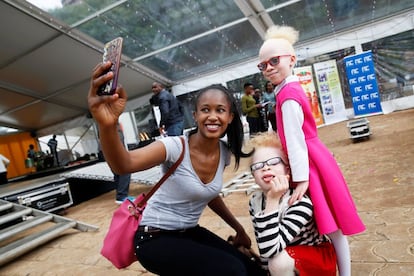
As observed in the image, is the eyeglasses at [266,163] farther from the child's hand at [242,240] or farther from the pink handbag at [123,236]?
the child's hand at [242,240]

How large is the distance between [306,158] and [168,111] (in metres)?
4.11

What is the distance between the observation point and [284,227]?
125cm

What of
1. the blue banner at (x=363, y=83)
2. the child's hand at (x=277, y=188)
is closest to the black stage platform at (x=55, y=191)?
the child's hand at (x=277, y=188)

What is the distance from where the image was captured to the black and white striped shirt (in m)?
1.21

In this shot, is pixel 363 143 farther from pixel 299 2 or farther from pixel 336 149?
pixel 299 2

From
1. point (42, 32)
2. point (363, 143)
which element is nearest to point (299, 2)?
point (363, 143)

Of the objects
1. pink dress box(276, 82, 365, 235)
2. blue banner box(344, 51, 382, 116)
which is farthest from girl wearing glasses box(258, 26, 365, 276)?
blue banner box(344, 51, 382, 116)

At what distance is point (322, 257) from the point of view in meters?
1.35

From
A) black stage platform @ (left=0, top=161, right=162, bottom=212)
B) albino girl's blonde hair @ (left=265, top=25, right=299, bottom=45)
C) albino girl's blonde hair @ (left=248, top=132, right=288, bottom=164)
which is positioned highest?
albino girl's blonde hair @ (left=265, top=25, right=299, bottom=45)

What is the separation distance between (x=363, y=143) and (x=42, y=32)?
6.89 meters

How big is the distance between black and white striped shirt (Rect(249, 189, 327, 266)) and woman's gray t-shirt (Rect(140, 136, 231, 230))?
284mm

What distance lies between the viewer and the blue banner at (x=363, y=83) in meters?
8.82

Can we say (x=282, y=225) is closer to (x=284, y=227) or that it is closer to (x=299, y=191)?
(x=284, y=227)

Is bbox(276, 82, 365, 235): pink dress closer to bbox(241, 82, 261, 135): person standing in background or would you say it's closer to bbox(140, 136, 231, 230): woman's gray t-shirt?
bbox(140, 136, 231, 230): woman's gray t-shirt
